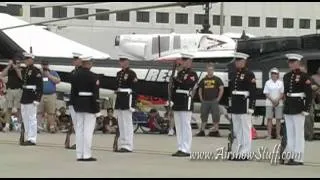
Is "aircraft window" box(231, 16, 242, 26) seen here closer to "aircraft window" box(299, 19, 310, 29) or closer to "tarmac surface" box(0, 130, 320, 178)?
"aircraft window" box(299, 19, 310, 29)

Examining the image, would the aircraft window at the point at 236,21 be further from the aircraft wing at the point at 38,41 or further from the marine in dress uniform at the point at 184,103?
the marine in dress uniform at the point at 184,103

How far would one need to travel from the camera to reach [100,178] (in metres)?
9.50

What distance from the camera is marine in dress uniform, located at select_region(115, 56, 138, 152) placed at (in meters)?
13.3

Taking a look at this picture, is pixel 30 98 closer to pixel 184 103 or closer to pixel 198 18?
pixel 184 103

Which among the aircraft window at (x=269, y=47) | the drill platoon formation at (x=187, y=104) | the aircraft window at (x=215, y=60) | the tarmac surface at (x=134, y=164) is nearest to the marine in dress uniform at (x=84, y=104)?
the drill platoon formation at (x=187, y=104)

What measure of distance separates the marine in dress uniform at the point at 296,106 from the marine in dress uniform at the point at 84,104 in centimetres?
331

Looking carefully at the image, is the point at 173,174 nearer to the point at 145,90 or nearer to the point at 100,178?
the point at 100,178

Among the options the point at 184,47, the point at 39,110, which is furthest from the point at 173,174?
the point at 184,47

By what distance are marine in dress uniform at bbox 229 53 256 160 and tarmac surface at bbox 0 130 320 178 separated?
16.5 inches

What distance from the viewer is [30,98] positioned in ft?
47.5

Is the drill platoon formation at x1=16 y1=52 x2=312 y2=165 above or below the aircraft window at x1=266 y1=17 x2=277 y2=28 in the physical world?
below

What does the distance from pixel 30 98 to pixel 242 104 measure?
16.0ft

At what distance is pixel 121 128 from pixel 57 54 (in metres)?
13.4

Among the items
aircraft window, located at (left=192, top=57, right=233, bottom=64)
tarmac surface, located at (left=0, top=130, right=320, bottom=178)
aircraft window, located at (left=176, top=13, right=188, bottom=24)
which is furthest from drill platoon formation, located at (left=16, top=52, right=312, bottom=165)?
aircraft window, located at (left=176, top=13, right=188, bottom=24)
